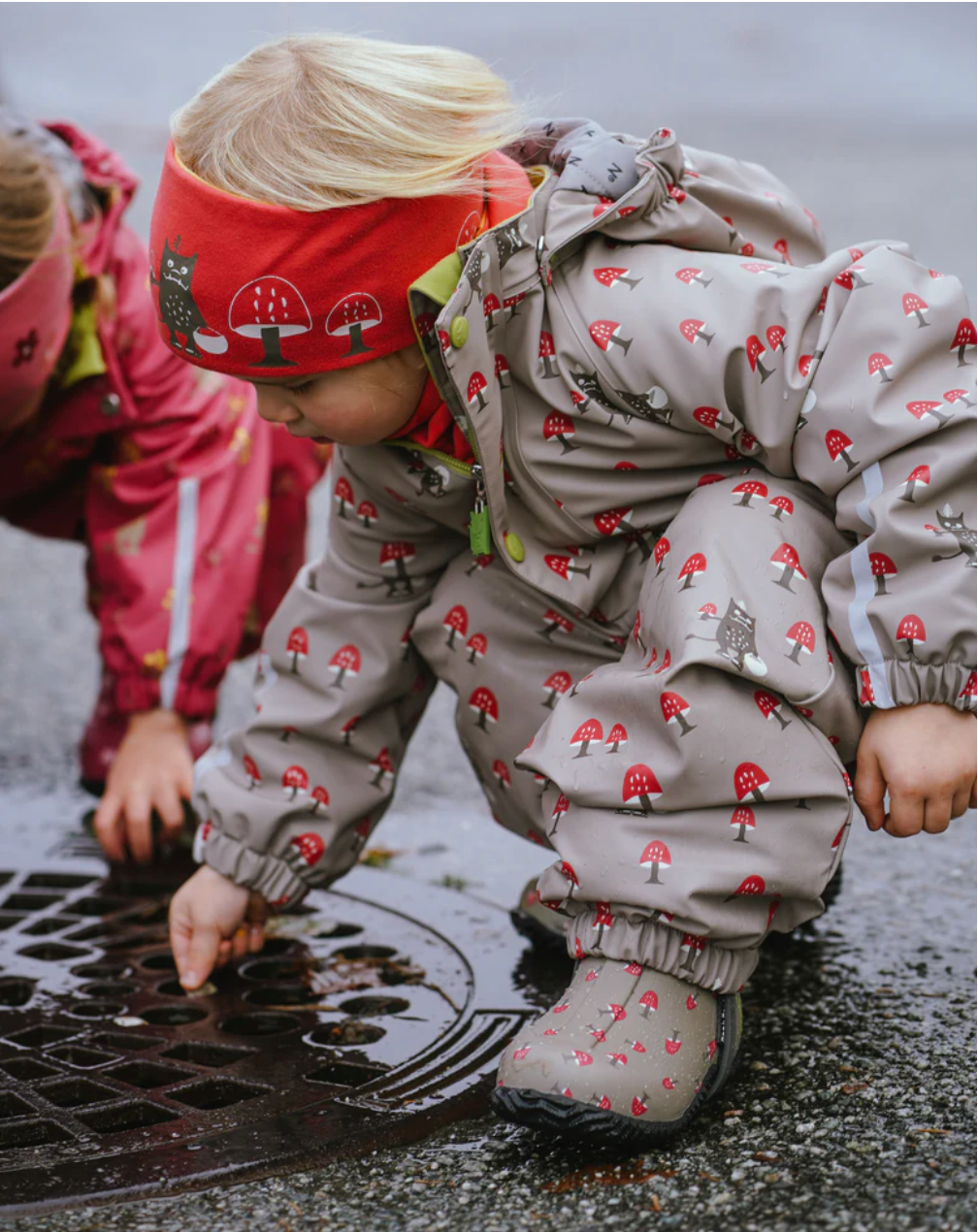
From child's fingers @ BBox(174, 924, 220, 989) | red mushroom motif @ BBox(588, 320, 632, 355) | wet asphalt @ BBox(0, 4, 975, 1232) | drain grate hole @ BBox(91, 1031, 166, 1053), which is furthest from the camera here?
child's fingers @ BBox(174, 924, 220, 989)

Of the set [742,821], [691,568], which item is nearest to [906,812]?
[742,821]

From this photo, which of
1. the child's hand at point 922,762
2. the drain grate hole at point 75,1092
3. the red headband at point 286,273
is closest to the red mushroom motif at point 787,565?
the child's hand at point 922,762

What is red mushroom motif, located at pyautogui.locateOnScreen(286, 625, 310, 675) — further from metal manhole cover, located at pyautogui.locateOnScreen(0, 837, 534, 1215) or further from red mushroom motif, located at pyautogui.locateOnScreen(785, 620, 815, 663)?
red mushroom motif, located at pyautogui.locateOnScreen(785, 620, 815, 663)

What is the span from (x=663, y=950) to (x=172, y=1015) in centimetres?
52

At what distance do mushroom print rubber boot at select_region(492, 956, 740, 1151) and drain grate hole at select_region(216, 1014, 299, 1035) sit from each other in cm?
33

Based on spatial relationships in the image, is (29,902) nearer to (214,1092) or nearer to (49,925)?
(49,925)

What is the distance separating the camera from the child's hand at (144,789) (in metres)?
1.82

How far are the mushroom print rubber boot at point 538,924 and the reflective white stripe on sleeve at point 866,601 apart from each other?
47 cm

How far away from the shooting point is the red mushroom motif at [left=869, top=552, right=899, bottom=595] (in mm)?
1232

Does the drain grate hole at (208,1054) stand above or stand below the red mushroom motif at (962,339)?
below

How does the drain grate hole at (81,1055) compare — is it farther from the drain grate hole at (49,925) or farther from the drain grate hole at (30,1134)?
the drain grate hole at (49,925)

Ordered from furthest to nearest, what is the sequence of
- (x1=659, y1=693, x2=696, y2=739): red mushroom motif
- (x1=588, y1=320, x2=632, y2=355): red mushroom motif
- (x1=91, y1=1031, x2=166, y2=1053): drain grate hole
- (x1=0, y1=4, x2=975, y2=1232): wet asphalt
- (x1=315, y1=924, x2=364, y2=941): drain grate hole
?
(x1=315, y1=924, x2=364, y2=941): drain grate hole, (x1=91, y1=1031, x2=166, y2=1053): drain grate hole, (x1=588, y1=320, x2=632, y2=355): red mushroom motif, (x1=659, y1=693, x2=696, y2=739): red mushroom motif, (x1=0, y1=4, x2=975, y2=1232): wet asphalt

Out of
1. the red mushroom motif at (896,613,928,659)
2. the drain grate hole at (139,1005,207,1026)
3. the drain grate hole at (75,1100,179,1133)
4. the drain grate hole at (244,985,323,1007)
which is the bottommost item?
the drain grate hole at (244,985,323,1007)

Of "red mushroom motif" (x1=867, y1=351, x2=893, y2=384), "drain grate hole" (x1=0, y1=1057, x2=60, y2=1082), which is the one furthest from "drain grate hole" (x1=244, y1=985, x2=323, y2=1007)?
"red mushroom motif" (x1=867, y1=351, x2=893, y2=384)
